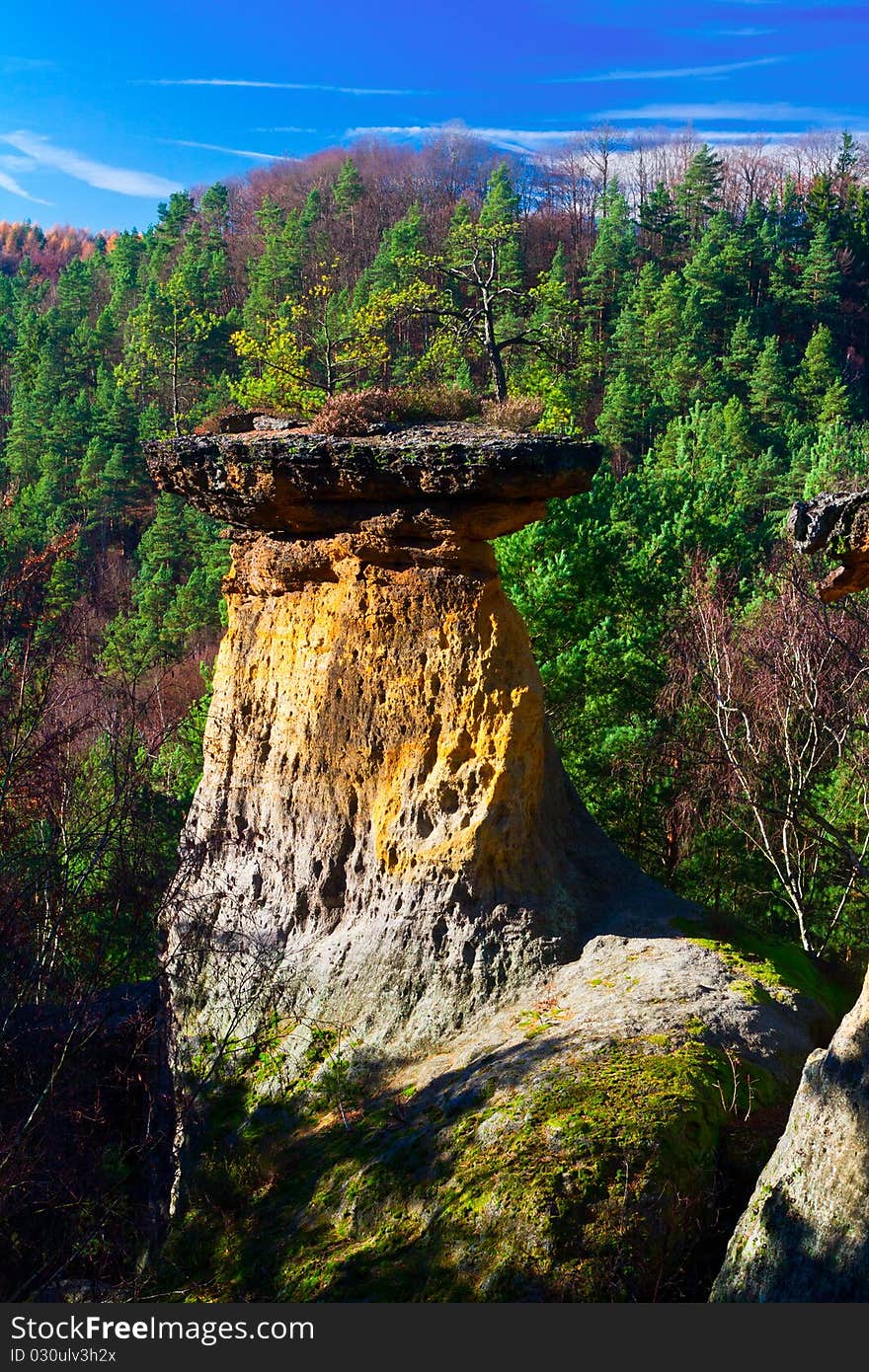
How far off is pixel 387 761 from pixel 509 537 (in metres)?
11.4

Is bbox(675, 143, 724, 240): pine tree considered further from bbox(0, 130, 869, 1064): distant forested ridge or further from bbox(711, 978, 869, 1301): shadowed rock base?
bbox(711, 978, 869, 1301): shadowed rock base

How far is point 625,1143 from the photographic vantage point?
328 inches

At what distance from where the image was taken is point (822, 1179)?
663 centimetres

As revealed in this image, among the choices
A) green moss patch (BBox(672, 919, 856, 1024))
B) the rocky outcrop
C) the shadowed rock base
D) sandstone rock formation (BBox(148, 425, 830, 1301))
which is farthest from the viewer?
green moss patch (BBox(672, 919, 856, 1024))

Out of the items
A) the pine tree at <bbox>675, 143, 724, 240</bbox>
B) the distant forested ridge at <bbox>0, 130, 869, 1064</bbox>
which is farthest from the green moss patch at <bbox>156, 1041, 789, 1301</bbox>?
the pine tree at <bbox>675, 143, 724, 240</bbox>

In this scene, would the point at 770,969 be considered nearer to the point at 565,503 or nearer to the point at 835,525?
the point at 835,525

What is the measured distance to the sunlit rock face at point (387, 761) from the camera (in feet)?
38.1

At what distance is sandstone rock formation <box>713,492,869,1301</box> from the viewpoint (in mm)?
6160

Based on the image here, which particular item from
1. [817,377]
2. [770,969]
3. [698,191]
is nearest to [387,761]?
[770,969]

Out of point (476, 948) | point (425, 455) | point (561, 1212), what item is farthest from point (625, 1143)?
point (425, 455)

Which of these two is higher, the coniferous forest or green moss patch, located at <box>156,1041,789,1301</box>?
the coniferous forest

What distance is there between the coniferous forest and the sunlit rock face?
59.5 inches

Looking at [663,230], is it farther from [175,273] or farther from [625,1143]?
[625,1143]

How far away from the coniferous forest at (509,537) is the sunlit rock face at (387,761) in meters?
1.51
